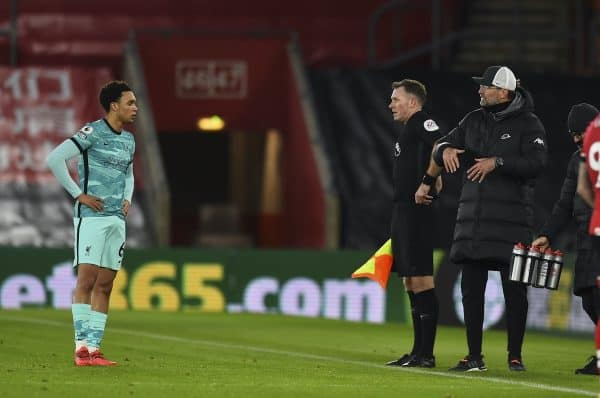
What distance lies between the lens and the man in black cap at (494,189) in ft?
40.8

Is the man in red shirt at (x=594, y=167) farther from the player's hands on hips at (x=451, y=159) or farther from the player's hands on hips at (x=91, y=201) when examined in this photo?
the player's hands on hips at (x=91, y=201)

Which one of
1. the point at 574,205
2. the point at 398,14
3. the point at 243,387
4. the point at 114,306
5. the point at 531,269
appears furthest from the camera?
the point at 398,14

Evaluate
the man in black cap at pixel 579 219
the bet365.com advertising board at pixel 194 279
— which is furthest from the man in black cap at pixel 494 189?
the bet365.com advertising board at pixel 194 279

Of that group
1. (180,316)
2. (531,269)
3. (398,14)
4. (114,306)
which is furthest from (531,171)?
(398,14)

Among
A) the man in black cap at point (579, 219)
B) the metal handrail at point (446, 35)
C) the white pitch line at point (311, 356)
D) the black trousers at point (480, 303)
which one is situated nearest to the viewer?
the white pitch line at point (311, 356)

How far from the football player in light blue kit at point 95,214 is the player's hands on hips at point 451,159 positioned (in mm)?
2311

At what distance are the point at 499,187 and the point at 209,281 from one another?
439 inches

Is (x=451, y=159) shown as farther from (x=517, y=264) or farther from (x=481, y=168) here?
(x=517, y=264)

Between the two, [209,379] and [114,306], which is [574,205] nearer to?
[209,379]

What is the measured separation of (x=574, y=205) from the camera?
13.1 meters

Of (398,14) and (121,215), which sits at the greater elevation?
(398,14)

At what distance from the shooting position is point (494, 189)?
12.5 meters

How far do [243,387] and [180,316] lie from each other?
1001 cm

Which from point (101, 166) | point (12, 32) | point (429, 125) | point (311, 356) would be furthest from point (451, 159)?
point (12, 32)
